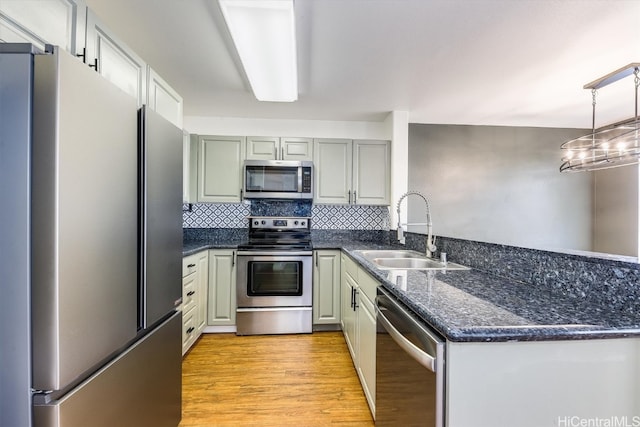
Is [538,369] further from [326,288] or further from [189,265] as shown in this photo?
[189,265]

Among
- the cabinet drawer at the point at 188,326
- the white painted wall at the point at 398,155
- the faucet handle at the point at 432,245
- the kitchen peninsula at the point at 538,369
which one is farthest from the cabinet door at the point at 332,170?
the kitchen peninsula at the point at 538,369

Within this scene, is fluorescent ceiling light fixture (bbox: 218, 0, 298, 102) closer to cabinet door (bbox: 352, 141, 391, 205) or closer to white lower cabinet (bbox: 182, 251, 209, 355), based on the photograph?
cabinet door (bbox: 352, 141, 391, 205)

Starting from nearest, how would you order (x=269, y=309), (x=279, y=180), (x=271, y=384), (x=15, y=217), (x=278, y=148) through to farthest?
(x=15, y=217)
(x=271, y=384)
(x=269, y=309)
(x=279, y=180)
(x=278, y=148)

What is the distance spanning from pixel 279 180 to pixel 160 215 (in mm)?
1848

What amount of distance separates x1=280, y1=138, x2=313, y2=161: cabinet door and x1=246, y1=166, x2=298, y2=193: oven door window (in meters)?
0.20

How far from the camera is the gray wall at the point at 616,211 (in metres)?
3.18

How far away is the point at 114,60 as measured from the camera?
1.19 m

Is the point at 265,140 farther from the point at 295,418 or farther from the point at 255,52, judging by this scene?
the point at 295,418

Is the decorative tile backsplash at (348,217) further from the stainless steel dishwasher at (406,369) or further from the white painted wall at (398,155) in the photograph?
the stainless steel dishwasher at (406,369)

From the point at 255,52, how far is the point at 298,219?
1851 mm

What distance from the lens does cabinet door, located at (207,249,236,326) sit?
273 centimetres

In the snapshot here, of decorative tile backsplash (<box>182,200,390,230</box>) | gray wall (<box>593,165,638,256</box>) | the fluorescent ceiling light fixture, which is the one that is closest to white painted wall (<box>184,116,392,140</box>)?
decorative tile backsplash (<box>182,200,390,230</box>)

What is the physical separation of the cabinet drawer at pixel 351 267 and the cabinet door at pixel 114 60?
1.71m

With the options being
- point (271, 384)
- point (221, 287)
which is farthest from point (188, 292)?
point (271, 384)
